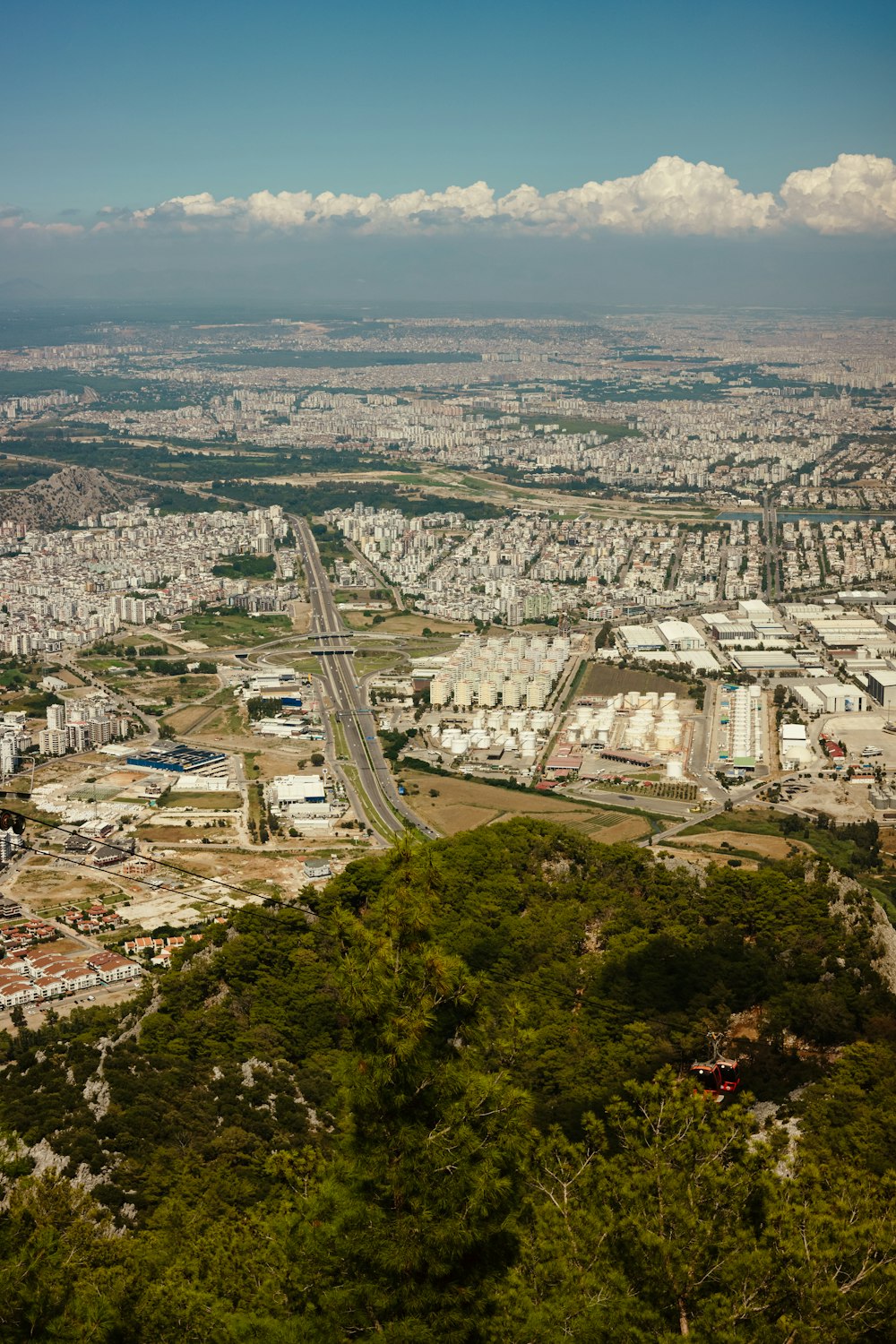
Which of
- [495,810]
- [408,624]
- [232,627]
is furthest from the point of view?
[232,627]

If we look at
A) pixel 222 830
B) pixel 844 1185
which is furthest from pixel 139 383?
pixel 844 1185

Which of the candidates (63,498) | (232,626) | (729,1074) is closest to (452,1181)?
(729,1074)

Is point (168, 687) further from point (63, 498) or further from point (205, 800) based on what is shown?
point (63, 498)

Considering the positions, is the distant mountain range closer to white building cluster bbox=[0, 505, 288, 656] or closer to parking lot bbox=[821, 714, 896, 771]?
white building cluster bbox=[0, 505, 288, 656]

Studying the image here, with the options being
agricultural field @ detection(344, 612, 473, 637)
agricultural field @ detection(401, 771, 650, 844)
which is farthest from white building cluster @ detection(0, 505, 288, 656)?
agricultural field @ detection(401, 771, 650, 844)

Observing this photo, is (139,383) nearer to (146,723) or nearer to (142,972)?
(146,723)

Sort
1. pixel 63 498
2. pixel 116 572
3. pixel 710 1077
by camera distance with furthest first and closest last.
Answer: pixel 63 498
pixel 116 572
pixel 710 1077
